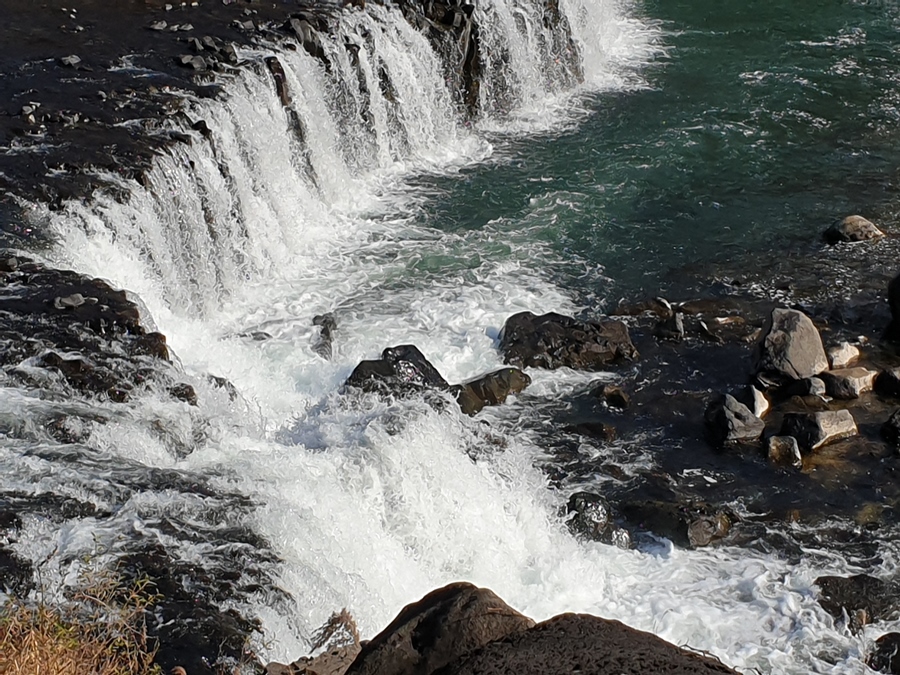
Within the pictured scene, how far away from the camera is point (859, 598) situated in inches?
349

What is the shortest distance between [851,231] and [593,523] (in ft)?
23.5

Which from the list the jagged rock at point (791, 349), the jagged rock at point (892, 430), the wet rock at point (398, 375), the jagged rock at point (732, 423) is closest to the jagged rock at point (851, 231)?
the jagged rock at point (791, 349)

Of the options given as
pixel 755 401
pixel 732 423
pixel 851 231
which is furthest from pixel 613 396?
pixel 851 231

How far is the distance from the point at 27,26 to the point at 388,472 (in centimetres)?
1064

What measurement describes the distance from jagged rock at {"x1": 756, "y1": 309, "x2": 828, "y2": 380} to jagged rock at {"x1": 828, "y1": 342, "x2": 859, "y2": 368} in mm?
153

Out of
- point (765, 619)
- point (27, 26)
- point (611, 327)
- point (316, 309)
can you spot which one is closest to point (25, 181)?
point (316, 309)

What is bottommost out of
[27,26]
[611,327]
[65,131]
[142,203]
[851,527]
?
[851,527]

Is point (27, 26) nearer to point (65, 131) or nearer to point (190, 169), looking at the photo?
point (65, 131)

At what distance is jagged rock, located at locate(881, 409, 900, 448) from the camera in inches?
425

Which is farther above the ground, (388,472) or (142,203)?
(142,203)

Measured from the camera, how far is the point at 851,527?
9.73 metres

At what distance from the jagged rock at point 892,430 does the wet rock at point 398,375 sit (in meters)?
4.52

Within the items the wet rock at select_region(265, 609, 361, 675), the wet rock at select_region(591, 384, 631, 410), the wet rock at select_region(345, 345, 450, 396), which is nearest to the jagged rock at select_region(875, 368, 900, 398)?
the wet rock at select_region(591, 384, 631, 410)

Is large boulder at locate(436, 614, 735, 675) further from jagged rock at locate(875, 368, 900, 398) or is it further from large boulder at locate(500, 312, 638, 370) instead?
jagged rock at locate(875, 368, 900, 398)
